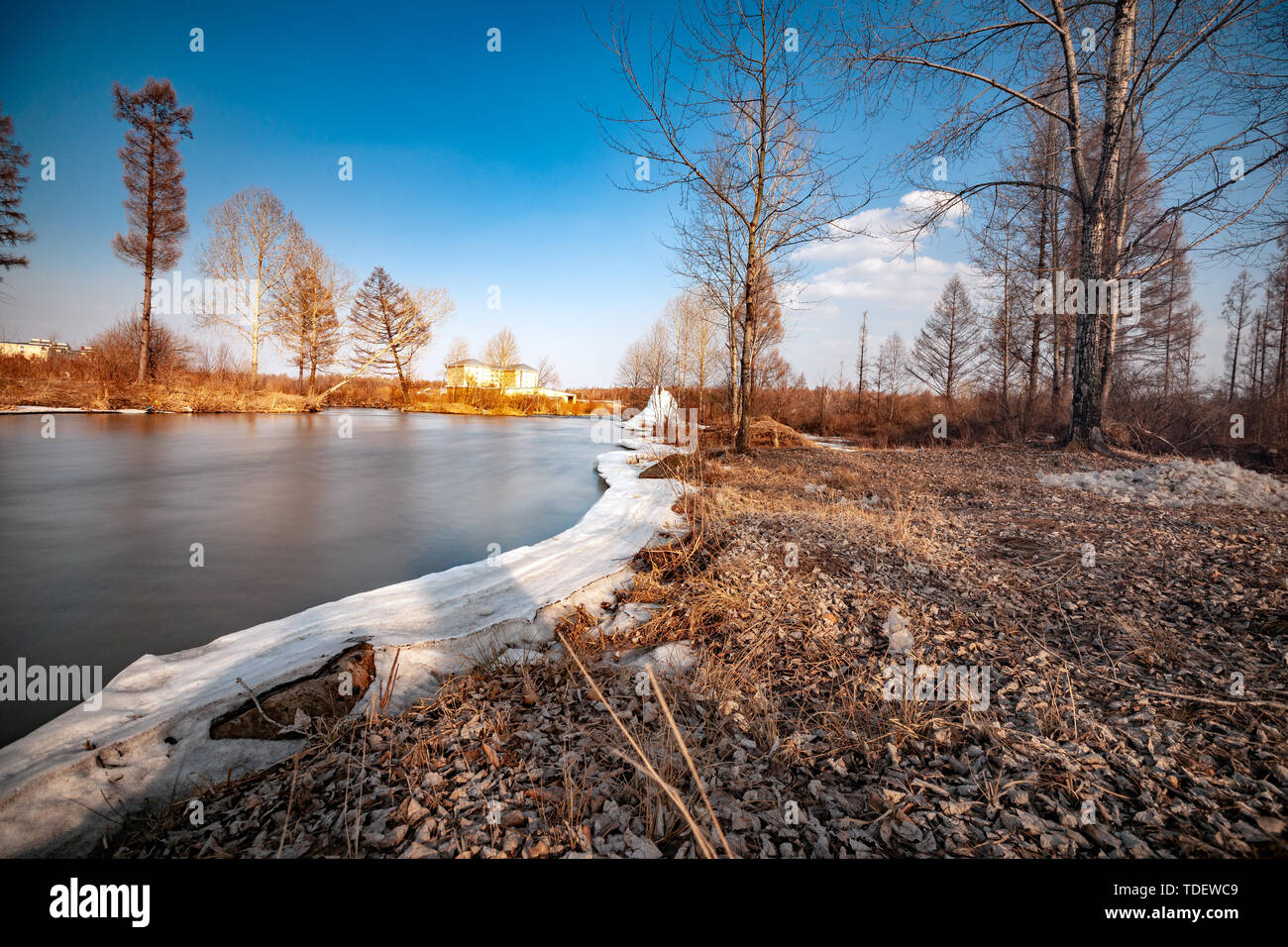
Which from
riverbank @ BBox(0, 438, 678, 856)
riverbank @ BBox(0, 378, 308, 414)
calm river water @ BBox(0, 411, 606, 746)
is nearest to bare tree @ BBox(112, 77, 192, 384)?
riverbank @ BBox(0, 378, 308, 414)

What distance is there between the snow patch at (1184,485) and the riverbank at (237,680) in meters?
5.04

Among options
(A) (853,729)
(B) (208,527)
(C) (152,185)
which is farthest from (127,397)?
(A) (853,729)

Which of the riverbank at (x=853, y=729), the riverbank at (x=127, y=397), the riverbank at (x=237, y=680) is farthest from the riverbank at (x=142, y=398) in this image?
the riverbank at (x=853, y=729)

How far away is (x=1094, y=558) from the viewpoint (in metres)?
3.11

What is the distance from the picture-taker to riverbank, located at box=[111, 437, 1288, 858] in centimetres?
125

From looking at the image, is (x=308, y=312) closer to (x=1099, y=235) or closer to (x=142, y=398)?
(x=142, y=398)

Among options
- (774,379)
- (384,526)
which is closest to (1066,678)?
(384,526)

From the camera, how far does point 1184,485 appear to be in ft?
14.9

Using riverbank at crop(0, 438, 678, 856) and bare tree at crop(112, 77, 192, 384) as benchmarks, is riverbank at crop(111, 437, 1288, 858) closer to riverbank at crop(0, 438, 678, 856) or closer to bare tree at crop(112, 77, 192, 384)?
riverbank at crop(0, 438, 678, 856)

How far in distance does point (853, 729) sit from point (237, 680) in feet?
9.03

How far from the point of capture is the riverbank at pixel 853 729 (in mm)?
1248

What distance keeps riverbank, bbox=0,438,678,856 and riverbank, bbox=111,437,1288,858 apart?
22 centimetres

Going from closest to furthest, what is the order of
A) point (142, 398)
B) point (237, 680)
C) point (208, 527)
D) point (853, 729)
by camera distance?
1. point (853, 729)
2. point (237, 680)
3. point (208, 527)
4. point (142, 398)
